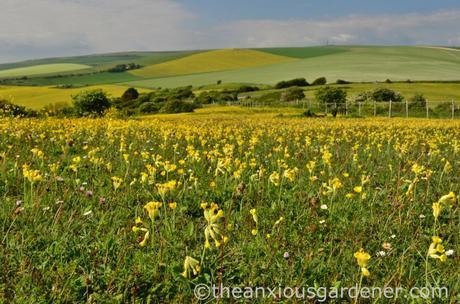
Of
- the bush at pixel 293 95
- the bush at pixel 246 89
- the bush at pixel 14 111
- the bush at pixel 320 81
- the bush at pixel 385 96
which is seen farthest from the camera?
the bush at pixel 320 81

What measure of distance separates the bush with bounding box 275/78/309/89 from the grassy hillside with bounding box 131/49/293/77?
49.6 meters

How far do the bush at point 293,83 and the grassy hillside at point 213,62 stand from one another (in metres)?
49.6

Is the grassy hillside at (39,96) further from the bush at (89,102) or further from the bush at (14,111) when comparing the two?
the bush at (14,111)

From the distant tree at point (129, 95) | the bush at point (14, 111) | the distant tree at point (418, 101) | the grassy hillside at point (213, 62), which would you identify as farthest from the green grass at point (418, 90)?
the grassy hillside at point (213, 62)

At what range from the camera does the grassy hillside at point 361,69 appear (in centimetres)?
10138

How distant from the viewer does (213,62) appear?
512 feet

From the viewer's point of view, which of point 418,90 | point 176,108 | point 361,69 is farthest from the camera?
point 361,69

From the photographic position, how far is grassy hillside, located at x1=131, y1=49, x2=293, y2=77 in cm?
14525

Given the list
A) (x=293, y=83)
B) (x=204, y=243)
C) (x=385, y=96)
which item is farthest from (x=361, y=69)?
(x=204, y=243)

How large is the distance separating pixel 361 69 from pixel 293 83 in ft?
75.7

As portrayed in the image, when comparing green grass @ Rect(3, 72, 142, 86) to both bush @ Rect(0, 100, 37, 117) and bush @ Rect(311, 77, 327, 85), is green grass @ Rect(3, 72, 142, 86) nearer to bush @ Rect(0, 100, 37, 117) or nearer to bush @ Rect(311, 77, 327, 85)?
bush @ Rect(311, 77, 327, 85)

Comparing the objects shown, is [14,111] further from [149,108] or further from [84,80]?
[84,80]

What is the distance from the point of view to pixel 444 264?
162 inches

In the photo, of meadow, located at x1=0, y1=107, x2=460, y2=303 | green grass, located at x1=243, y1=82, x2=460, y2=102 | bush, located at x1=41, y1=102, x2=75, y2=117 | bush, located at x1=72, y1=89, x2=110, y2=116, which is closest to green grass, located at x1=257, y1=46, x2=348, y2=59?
green grass, located at x1=243, y1=82, x2=460, y2=102
